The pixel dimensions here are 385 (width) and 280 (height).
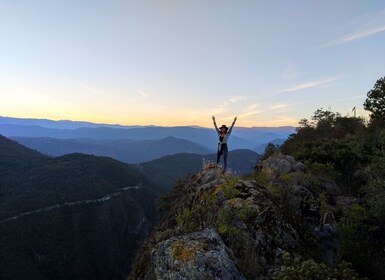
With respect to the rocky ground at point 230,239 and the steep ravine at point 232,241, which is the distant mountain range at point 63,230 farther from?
the steep ravine at point 232,241

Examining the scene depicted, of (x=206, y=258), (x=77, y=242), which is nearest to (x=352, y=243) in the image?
(x=206, y=258)

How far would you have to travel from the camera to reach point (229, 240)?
7.56 metres

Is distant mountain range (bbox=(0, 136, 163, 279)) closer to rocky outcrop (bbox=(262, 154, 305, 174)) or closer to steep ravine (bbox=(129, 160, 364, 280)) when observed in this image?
rocky outcrop (bbox=(262, 154, 305, 174))

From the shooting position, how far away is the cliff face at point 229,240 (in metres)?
6.10

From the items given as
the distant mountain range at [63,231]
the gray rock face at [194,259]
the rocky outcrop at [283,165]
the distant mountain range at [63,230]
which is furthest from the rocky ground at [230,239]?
the distant mountain range at [63,230]

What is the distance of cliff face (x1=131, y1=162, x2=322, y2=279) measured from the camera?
240 inches

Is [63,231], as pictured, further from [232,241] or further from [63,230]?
[232,241]

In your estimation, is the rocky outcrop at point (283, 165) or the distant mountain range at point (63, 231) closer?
the rocky outcrop at point (283, 165)

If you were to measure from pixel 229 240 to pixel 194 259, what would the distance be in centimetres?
174

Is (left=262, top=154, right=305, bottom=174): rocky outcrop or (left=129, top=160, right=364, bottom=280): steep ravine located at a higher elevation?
(left=262, top=154, right=305, bottom=174): rocky outcrop

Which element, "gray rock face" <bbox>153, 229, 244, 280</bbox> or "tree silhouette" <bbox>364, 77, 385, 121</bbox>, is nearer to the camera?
"gray rock face" <bbox>153, 229, 244, 280</bbox>

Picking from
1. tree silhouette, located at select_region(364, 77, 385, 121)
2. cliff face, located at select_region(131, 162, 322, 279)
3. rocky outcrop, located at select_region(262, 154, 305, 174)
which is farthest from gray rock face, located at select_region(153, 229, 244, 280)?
tree silhouette, located at select_region(364, 77, 385, 121)

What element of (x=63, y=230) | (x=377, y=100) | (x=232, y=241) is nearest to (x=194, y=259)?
(x=232, y=241)

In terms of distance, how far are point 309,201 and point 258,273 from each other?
573 centimetres
